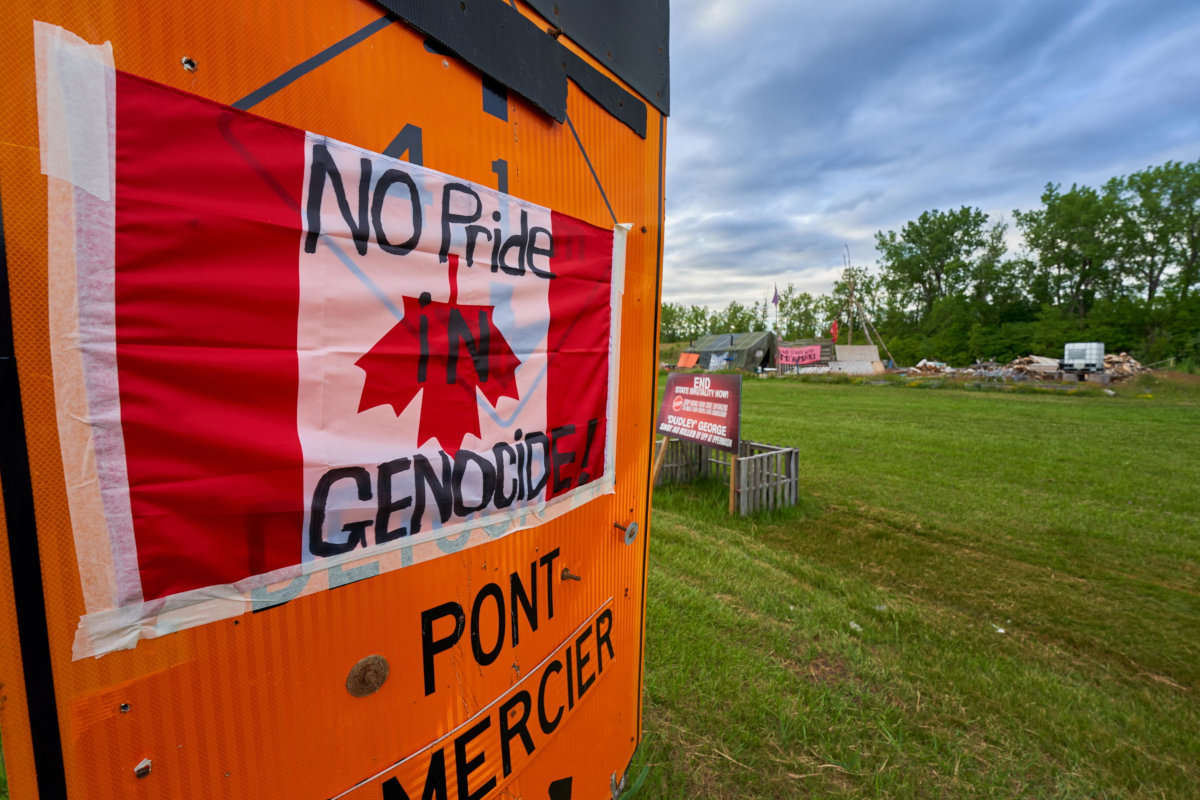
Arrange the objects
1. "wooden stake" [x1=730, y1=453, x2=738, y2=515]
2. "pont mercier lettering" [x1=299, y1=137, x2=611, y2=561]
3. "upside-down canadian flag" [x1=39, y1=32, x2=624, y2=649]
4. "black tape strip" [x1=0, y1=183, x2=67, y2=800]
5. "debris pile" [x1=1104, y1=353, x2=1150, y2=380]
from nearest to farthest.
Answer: "black tape strip" [x1=0, y1=183, x2=67, y2=800]
"upside-down canadian flag" [x1=39, y1=32, x2=624, y2=649]
"pont mercier lettering" [x1=299, y1=137, x2=611, y2=561]
"wooden stake" [x1=730, y1=453, x2=738, y2=515]
"debris pile" [x1=1104, y1=353, x2=1150, y2=380]

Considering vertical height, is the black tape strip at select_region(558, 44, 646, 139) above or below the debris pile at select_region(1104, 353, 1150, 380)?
above

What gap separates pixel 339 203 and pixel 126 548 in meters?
0.79

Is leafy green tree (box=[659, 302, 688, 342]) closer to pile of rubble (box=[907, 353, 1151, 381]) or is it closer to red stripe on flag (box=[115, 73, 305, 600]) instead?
pile of rubble (box=[907, 353, 1151, 381])

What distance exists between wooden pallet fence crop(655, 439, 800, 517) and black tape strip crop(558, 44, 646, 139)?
17.5 feet

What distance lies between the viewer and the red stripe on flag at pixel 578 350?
5.88ft

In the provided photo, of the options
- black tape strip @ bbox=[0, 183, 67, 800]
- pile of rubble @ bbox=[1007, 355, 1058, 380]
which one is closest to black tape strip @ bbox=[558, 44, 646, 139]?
black tape strip @ bbox=[0, 183, 67, 800]

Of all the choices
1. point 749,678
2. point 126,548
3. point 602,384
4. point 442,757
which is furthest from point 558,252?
point 749,678

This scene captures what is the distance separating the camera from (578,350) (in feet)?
6.23

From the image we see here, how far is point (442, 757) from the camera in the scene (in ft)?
4.98

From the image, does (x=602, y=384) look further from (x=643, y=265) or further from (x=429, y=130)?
(x=429, y=130)

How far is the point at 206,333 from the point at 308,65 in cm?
61

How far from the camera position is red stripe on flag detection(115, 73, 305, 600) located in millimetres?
953

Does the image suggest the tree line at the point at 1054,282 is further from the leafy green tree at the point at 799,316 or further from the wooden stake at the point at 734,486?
the wooden stake at the point at 734,486

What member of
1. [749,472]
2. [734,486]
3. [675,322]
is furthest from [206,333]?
[675,322]
